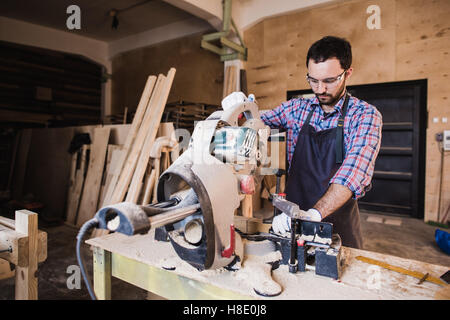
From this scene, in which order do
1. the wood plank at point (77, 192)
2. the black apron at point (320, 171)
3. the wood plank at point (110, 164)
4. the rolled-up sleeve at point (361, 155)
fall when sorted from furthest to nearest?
the wood plank at point (77, 192) → the wood plank at point (110, 164) → the black apron at point (320, 171) → the rolled-up sleeve at point (361, 155)

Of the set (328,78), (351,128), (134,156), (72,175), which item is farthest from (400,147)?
(72,175)

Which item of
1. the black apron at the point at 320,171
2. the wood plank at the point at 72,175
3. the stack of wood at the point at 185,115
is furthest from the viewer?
the wood plank at the point at 72,175

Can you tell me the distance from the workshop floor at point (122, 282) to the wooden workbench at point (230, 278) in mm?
1525

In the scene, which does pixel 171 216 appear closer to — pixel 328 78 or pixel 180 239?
pixel 180 239

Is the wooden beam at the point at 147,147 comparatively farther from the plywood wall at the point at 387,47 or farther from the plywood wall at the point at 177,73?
the plywood wall at the point at 177,73

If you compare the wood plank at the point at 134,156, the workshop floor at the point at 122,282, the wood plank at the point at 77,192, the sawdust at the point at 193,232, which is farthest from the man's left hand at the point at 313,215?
the wood plank at the point at 77,192

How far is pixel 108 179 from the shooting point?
149 inches

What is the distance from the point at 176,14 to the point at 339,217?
596 centimetres

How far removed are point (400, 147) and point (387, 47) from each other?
156cm

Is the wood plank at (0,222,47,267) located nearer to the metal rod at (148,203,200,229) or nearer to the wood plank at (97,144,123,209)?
the metal rod at (148,203,200,229)

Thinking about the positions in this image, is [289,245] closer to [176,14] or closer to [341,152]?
[341,152]

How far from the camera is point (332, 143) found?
1.53 meters

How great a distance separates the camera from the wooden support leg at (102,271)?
45.4 inches

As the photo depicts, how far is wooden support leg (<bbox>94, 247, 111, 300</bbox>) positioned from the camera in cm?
115
